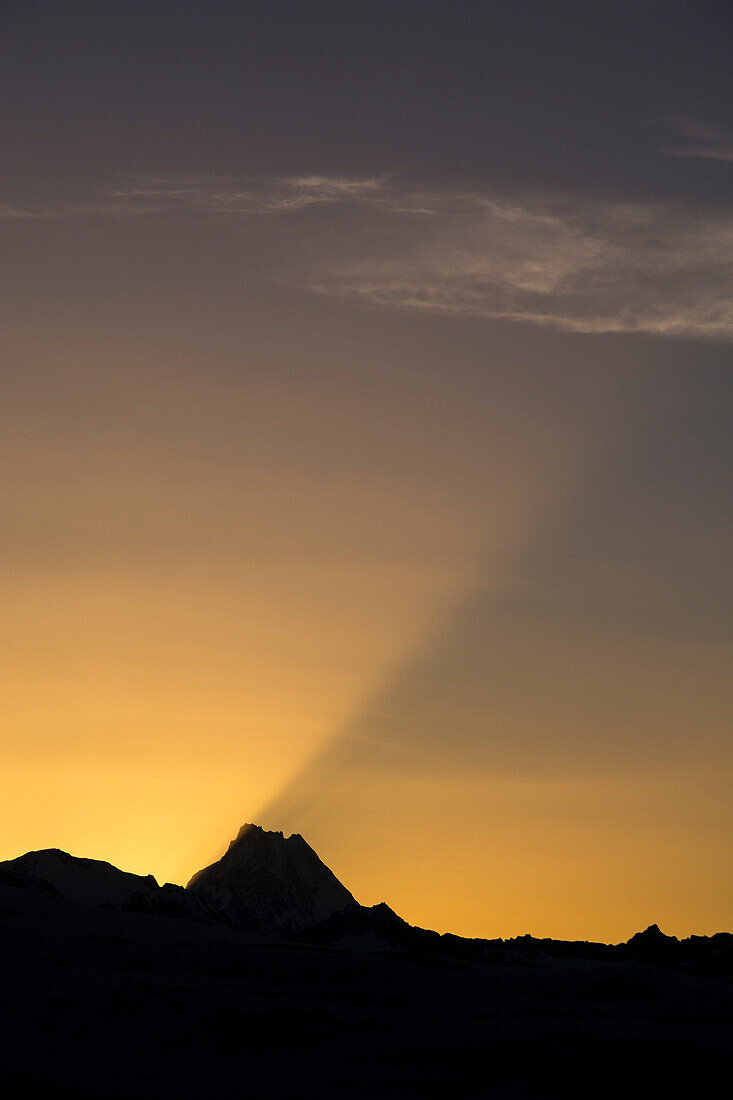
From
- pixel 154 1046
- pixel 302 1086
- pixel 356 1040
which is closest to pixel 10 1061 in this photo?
pixel 154 1046

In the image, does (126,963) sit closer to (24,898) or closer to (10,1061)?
(10,1061)

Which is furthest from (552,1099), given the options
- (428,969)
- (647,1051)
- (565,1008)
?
(428,969)

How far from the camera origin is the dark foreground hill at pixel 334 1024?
2039 inches

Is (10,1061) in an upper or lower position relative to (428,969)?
lower

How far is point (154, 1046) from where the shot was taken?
5984 centimetres

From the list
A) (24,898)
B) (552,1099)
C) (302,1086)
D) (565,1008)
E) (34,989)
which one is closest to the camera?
(552,1099)

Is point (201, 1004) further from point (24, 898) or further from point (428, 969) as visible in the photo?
point (24, 898)

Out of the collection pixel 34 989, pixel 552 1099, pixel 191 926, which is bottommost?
pixel 552 1099

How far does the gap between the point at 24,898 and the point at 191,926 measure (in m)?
15.2

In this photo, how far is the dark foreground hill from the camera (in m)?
51.8

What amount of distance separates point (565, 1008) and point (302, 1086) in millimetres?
18274

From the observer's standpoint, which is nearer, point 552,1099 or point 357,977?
point 552,1099

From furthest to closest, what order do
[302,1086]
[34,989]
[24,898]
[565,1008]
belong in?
[24,898] → [34,989] → [565,1008] → [302,1086]

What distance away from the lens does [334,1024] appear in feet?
207
